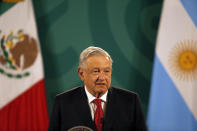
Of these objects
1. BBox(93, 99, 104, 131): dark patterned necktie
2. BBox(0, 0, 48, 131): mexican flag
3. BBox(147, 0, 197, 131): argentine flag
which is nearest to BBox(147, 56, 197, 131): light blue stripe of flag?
BBox(147, 0, 197, 131): argentine flag

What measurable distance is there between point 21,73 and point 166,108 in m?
2.13

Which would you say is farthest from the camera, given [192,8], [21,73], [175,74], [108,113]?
[21,73]

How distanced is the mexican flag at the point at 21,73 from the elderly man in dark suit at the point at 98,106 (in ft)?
8.90

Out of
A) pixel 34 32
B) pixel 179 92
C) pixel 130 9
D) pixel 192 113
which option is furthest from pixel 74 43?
pixel 192 113

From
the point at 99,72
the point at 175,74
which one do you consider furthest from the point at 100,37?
the point at 99,72

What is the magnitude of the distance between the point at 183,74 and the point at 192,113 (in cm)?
55

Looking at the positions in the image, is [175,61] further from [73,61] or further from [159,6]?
[73,61]

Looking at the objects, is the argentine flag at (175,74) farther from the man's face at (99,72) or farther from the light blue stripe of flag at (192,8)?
the man's face at (99,72)

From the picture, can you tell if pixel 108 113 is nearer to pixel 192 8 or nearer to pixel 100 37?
pixel 192 8

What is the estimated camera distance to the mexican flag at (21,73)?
4117 mm

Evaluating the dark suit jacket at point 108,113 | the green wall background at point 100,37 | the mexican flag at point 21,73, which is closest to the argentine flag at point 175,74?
the green wall background at point 100,37

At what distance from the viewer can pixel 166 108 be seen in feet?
13.0

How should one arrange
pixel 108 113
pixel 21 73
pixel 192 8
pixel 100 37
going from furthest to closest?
pixel 100 37, pixel 21 73, pixel 192 8, pixel 108 113

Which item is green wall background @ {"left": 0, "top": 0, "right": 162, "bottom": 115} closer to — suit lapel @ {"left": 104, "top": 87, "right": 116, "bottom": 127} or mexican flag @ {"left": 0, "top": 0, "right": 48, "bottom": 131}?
mexican flag @ {"left": 0, "top": 0, "right": 48, "bottom": 131}
